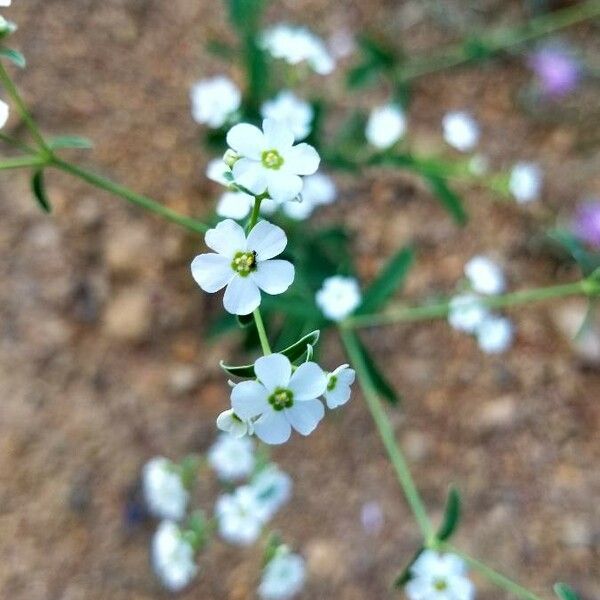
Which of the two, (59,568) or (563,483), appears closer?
(59,568)

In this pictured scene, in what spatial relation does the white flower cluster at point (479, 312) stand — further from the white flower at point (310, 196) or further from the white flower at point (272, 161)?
the white flower at point (272, 161)

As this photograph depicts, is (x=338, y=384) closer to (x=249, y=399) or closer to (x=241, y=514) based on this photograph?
(x=249, y=399)

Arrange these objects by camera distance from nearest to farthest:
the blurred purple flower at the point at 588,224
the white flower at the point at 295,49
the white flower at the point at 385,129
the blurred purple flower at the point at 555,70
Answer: the white flower at the point at 295,49
the white flower at the point at 385,129
the blurred purple flower at the point at 588,224
the blurred purple flower at the point at 555,70

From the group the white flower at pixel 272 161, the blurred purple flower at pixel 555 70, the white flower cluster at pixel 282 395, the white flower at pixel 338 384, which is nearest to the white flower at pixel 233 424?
the white flower cluster at pixel 282 395

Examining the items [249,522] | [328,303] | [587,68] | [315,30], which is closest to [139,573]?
[249,522]

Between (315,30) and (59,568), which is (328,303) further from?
(315,30)

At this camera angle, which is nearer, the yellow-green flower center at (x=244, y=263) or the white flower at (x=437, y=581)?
the yellow-green flower center at (x=244, y=263)

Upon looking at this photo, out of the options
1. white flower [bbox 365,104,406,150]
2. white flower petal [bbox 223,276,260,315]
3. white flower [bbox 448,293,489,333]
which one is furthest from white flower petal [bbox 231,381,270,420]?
white flower [bbox 365,104,406,150]
